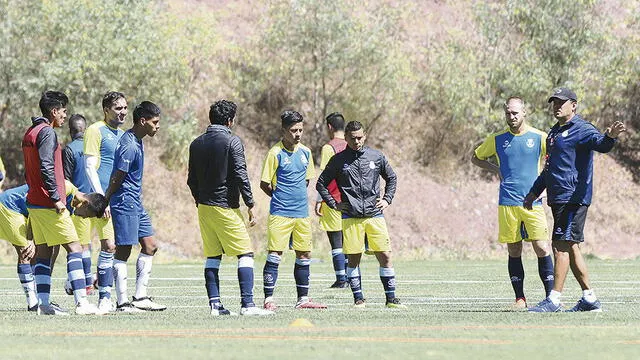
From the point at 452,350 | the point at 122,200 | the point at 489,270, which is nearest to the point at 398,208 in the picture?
the point at 489,270

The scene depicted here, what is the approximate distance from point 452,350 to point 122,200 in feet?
18.4

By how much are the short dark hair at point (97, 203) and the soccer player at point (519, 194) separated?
4.32 metres

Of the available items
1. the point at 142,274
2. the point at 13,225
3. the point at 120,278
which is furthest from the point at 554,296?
the point at 13,225

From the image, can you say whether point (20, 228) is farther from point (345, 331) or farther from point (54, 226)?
point (345, 331)

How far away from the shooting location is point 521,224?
15.8 metres

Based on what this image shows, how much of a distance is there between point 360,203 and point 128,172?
2.57 meters

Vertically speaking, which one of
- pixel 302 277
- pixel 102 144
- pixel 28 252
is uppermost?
pixel 102 144

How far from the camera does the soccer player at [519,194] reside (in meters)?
15.8

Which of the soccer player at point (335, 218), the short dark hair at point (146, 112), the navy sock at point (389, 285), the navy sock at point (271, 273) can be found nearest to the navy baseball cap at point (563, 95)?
the navy sock at point (389, 285)

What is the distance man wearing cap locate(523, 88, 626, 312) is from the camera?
14508mm

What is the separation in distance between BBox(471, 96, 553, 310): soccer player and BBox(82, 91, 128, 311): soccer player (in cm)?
426

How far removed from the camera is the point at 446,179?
5422 cm

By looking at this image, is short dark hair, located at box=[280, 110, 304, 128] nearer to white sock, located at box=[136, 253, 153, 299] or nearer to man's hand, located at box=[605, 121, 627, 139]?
white sock, located at box=[136, 253, 153, 299]

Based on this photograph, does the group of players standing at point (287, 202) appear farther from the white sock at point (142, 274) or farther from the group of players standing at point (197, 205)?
the white sock at point (142, 274)
